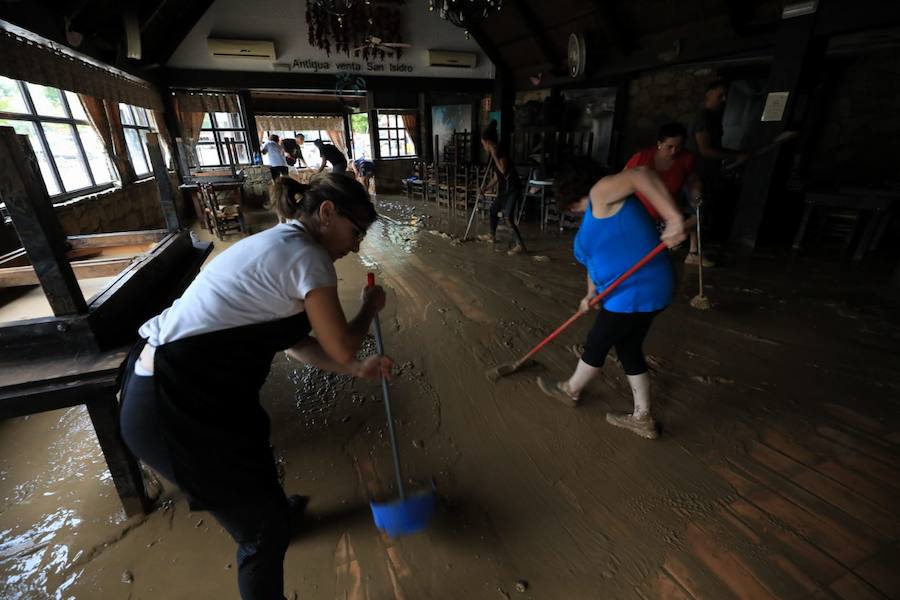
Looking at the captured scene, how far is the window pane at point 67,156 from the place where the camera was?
188 inches

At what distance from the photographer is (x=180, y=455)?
1.15m

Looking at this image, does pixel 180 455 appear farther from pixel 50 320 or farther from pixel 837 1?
pixel 837 1

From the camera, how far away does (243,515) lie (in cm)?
121

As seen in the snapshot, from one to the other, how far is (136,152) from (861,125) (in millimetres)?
11936

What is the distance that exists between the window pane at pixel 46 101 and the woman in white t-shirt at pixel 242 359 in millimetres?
5343

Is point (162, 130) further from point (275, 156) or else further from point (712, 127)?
point (712, 127)

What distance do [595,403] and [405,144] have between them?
434 inches

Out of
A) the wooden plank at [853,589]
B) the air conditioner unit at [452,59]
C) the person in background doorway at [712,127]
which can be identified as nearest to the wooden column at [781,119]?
the person in background doorway at [712,127]

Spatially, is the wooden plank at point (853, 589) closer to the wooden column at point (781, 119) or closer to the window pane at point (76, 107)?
the wooden column at point (781, 119)

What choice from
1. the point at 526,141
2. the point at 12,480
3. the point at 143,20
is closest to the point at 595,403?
the point at 12,480

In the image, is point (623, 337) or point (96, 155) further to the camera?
point (96, 155)

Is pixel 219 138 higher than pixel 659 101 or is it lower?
lower

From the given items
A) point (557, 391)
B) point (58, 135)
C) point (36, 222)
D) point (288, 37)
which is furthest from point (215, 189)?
point (557, 391)

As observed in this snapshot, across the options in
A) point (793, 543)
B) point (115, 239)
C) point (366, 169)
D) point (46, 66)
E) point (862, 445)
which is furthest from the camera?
point (366, 169)
